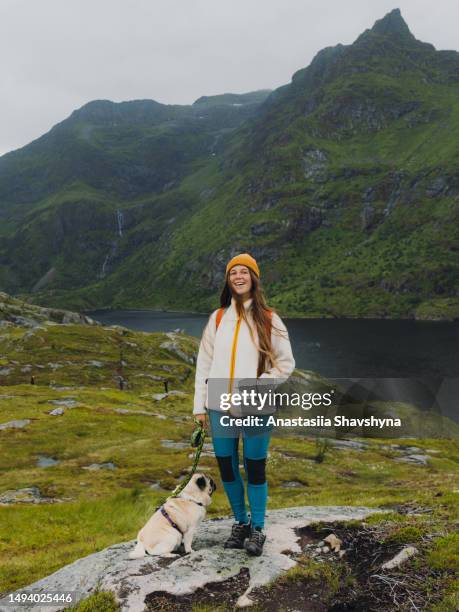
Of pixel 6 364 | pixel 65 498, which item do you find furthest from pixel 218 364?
pixel 6 364

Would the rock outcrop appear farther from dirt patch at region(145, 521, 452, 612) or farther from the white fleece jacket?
the white fleece jacket

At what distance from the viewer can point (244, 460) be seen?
28.5 ft

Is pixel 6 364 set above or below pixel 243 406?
below

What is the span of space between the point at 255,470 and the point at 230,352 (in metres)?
2.37

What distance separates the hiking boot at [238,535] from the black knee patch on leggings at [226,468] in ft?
3.31

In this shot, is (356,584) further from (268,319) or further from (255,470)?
(268,319)

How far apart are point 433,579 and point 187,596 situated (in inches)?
157

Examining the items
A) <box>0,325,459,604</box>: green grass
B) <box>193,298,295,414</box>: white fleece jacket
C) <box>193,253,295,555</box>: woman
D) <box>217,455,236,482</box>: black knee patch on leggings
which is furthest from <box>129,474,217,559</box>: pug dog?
<box>0,325,459,604</box>: green grass

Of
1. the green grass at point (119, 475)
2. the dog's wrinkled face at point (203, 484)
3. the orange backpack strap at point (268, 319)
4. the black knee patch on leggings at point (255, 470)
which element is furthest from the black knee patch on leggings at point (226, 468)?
the green grass at point (119, 475)

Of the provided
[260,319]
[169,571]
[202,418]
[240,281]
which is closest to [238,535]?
[169,571]

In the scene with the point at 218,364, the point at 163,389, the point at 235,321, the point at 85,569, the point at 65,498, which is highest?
the point at 235,321

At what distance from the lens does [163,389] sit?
7850 cm

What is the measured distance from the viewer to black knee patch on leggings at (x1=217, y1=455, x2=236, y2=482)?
28.5 ft

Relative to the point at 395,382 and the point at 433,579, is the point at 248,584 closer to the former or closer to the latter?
the point at 433,579
